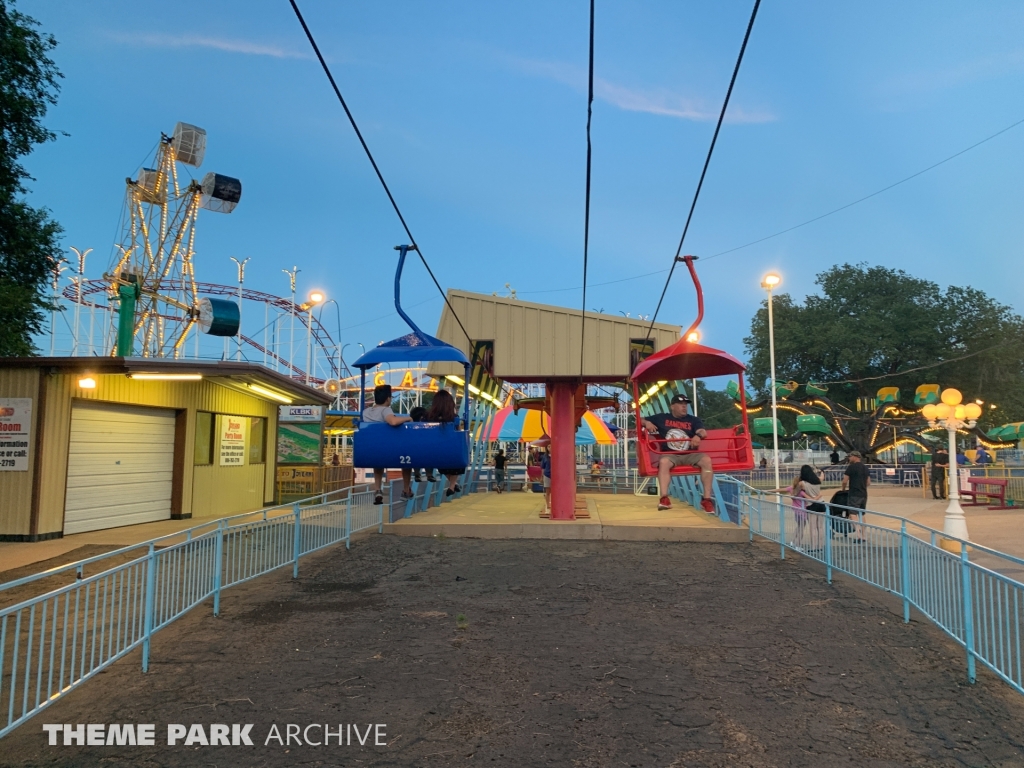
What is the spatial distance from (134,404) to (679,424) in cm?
1145

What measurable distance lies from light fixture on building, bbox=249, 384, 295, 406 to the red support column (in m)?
7.69

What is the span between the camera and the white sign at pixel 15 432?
465 inches

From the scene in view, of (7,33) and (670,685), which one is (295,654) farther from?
(7,33)

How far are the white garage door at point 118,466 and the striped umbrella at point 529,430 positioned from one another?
10.7 m

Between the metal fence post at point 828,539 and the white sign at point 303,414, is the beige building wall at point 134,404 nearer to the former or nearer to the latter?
the white sign at point 303,414

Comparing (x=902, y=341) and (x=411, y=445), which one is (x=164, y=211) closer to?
(x=411, y=445)

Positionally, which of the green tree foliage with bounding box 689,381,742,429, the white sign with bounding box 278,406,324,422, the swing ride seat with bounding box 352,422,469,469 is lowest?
the swing ride seat with bounding box 352,422,469,469

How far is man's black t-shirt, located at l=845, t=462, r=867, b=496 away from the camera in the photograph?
11.3 m

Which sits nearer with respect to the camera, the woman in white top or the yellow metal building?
the woman in white top

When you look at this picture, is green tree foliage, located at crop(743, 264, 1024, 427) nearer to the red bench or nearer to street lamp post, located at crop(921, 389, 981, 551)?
the red bench

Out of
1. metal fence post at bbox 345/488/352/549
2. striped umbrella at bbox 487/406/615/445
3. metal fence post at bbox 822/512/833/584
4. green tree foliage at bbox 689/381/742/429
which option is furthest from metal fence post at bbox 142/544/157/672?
green tree foliage at bbox 689/381/742/429

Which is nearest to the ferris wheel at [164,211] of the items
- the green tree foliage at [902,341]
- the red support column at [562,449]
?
the red support column at [562,449]

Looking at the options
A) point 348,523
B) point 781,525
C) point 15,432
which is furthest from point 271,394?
point 781,525

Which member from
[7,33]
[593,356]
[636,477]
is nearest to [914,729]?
[593,356]
